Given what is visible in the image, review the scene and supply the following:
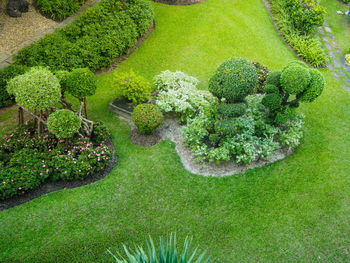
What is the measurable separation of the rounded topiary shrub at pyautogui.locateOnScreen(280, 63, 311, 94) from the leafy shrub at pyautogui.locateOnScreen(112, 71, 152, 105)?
4.30 m

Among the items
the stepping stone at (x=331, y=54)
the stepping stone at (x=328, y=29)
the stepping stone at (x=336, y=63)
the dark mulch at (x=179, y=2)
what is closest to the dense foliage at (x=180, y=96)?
the stepping stone at (x=336, y=63)

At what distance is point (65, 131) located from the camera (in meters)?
6.98

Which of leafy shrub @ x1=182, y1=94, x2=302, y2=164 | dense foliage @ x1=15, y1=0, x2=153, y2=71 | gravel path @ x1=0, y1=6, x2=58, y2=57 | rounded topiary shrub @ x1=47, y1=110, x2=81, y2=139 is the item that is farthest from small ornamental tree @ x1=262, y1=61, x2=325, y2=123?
gravel path @ x1=0, y1=6, x2=58, y2=57

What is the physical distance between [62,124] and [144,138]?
250 cm

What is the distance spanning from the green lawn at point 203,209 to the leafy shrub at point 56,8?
189 inches

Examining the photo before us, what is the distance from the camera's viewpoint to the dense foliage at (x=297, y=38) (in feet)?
39.2

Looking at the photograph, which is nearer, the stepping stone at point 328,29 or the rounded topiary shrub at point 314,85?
the rounded topiary shrub at point 314,85

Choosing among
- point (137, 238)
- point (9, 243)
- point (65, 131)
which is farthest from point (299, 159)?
point (9, 243)

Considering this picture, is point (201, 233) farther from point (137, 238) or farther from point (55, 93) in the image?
point (55, 93)

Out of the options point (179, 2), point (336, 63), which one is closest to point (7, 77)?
point (179, 2)

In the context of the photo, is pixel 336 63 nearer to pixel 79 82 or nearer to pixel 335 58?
pixel 335 58

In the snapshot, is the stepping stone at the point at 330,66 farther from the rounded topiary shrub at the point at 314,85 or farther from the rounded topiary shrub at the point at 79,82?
the rounded topiary shrub at the point at 79,82

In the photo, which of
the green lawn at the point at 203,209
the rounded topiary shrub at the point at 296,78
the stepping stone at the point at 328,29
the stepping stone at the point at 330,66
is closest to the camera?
the green lawn at the point at 203,209

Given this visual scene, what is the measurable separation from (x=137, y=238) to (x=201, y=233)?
1469 mm
